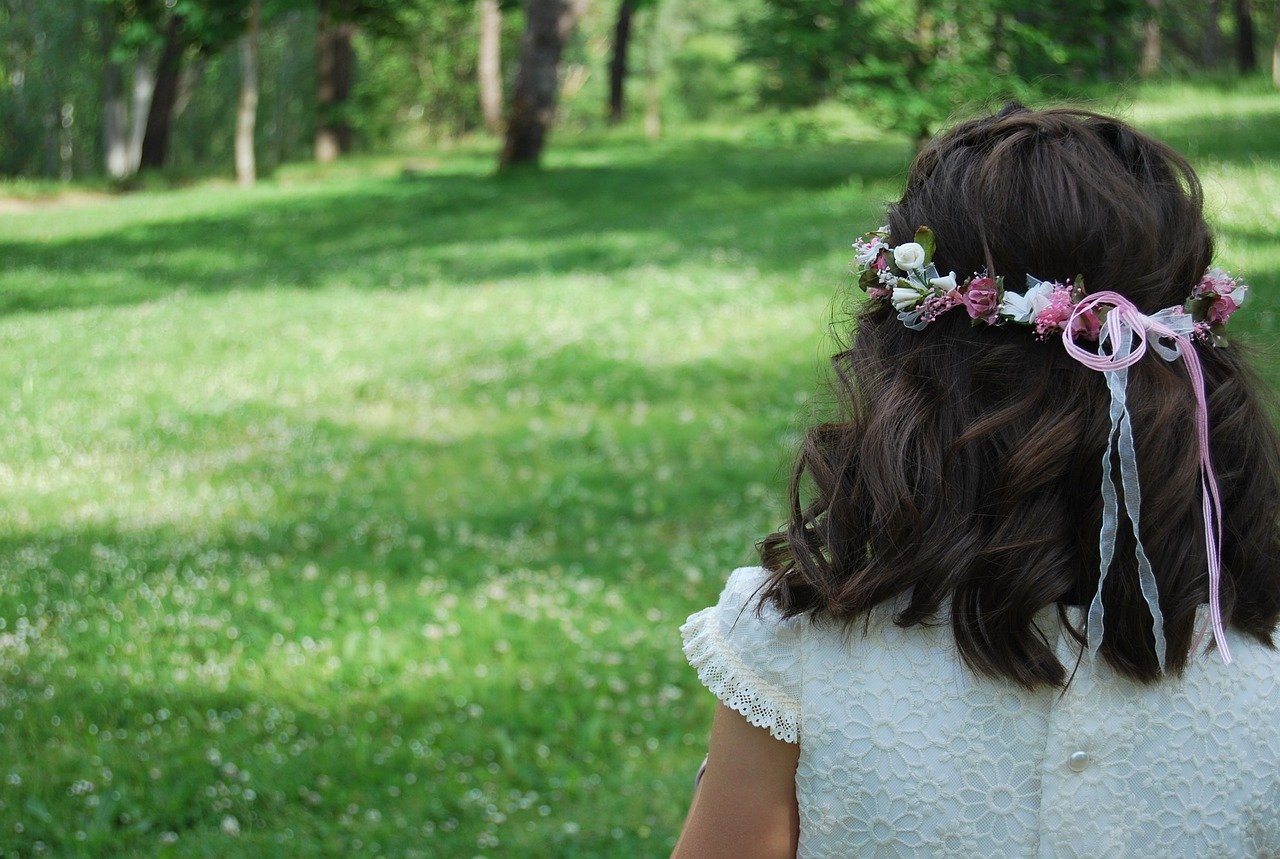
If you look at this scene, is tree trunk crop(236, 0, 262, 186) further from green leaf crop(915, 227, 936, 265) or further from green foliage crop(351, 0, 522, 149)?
green leaf crop(915, 227, 936, 265)

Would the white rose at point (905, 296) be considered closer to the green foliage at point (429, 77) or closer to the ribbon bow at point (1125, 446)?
the ribbon bow at point (1125, 446)

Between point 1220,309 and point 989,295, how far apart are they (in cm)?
30

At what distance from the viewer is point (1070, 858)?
138 centimetres

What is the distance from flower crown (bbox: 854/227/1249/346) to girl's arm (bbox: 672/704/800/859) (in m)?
0.51

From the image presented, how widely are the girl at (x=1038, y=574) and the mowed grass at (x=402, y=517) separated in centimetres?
38

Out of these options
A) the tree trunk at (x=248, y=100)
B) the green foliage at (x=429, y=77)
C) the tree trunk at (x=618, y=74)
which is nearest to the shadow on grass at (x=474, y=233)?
the tree trunk at (x=248, y=100)

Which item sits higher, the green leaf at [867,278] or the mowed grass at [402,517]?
the green leaf at [867,278]

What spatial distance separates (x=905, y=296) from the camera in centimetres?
146

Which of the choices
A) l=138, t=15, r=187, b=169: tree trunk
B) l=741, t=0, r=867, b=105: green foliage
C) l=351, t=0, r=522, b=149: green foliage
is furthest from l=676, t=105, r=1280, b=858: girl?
l=351, t=0, r=522, b=149: green foliage

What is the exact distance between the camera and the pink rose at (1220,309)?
148cm

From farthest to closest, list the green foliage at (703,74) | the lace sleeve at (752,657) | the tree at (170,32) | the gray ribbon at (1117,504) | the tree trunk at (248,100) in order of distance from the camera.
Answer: the green foliage at (703,74), the tree trunk at (248,100), the tree at (170,32), the lace sleeve at (752,657), the gray ribbon at (1117,504)

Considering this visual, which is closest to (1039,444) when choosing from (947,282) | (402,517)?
(947,282)

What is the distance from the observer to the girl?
1.38m

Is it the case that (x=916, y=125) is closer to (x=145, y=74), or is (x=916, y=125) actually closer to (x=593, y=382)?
(x=593, y=382)
